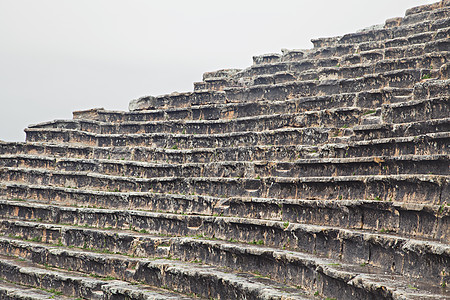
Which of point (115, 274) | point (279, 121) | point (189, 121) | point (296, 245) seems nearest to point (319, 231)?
point (296, 245)

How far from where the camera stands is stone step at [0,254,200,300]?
10.4m

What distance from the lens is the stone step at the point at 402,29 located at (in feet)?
53.5

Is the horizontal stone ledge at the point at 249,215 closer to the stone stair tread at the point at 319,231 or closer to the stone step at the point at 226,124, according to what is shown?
the stone stair tread at the point at 319,231

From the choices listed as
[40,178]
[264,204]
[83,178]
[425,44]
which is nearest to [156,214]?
[264,204]

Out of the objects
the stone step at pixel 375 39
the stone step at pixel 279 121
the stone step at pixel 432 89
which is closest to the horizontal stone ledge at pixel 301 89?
the stone step at pixel 279 121

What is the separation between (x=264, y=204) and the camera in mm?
11625

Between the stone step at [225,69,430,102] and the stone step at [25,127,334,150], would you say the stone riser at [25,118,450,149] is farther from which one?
the stone step at [225,69,430,102]

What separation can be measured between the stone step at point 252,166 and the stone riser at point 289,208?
1.04 metres

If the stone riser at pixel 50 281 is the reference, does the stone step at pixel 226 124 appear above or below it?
above

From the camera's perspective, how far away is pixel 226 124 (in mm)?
17094

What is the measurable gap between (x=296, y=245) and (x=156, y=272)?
322 cm

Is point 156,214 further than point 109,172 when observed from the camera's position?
No

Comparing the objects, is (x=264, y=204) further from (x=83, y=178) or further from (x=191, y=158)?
(x=83, y=178)

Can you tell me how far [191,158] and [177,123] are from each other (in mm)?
2919
